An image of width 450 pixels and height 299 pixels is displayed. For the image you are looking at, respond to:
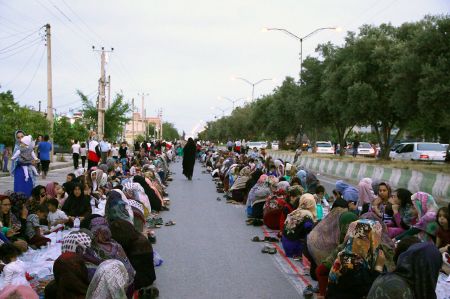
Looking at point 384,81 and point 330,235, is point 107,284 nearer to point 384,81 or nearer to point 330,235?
point 330,235

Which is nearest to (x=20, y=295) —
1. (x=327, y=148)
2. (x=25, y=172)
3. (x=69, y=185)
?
(x=69, y=185)

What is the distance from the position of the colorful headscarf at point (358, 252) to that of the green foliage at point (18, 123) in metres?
24.0

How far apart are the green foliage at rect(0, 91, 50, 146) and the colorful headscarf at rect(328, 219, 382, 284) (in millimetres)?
23963

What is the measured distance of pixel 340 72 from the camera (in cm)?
3566

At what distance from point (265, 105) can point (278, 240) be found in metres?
63.0

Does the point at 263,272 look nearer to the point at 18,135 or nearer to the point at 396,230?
the point at 396,230

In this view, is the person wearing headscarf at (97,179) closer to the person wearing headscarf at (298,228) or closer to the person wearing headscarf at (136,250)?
the person wearing headscarf at (298,228)

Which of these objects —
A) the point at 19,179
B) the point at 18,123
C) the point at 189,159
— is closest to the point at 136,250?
the point at 19,179

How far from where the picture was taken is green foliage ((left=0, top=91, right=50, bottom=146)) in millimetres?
27328

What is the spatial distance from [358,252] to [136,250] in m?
2.67

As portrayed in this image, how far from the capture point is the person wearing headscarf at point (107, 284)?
5.27 m

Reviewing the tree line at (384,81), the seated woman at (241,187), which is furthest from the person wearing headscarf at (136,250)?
the tree line at (384,81)

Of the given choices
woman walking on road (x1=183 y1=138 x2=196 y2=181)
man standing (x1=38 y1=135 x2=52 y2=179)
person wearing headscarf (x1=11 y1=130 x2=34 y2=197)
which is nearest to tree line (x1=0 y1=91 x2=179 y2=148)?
man standing (x1=38 y1=135 x2=52 y2=179)

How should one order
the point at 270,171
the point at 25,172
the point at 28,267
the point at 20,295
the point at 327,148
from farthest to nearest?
the point at 327,148, the point at 270,171, the point at 25,172, the point at 28,267, the point at 20,295
